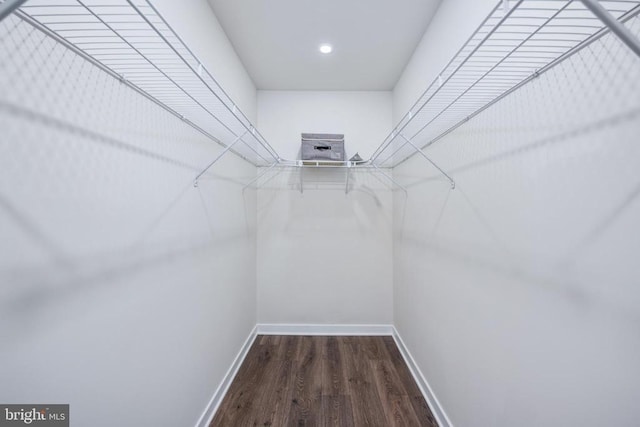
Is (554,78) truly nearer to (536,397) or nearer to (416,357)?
(536,397)

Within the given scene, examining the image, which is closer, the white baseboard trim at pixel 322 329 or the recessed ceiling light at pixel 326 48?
the recessed ceiling light at pixel 326 48

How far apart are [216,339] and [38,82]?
1.50 meters

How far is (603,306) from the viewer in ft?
2.11

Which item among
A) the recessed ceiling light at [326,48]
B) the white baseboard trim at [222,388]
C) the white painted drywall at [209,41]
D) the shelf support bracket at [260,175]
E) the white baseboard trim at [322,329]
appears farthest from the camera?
the white baseboard trim at [322,329]

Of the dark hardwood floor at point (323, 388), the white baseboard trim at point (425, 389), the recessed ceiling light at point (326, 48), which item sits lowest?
the dark hardwood floor at point (323, 388)

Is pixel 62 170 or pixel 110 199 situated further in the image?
pixel 110 199

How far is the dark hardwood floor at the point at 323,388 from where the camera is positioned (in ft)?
4.89

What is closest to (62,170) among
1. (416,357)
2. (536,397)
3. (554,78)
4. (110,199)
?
(110,199)

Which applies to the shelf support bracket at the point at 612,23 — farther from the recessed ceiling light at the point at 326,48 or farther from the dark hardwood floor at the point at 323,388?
the dark hardwood floor at the point at 323,388

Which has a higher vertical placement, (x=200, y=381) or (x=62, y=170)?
(x=62, y=170)

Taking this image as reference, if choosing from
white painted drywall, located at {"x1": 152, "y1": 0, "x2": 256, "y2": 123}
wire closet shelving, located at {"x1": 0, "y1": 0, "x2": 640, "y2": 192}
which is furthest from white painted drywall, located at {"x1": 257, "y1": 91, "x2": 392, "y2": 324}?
wire closet shelving, located at {"x1": 0, "y1": 0, "x2": 640, "y2": 192}

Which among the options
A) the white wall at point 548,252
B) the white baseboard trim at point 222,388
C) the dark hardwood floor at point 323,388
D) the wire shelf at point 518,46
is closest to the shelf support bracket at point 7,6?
the wire shelf at point 518,46

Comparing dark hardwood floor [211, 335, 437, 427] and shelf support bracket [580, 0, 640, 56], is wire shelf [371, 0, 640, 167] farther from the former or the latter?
dark hardwood floor [211, 335, 437, 427]

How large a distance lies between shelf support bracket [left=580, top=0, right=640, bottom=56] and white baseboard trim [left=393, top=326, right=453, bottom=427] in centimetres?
173
